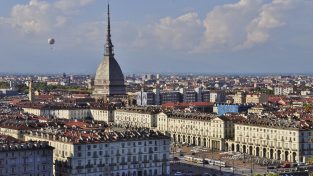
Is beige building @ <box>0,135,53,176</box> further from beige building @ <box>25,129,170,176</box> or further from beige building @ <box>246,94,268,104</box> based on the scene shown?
beige building @ <box>246,94,268,104</box>

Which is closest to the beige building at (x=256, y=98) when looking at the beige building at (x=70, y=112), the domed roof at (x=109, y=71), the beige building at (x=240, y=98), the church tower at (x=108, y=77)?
the beige building at (x=240, y=98)

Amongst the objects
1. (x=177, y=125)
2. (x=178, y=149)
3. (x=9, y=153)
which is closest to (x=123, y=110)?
(x=177, y=125)

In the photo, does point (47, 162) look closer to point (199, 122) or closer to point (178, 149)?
point (178, 149)

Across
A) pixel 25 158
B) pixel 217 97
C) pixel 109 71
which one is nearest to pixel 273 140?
pixel 25 158

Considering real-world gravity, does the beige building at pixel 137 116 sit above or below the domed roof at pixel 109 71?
below

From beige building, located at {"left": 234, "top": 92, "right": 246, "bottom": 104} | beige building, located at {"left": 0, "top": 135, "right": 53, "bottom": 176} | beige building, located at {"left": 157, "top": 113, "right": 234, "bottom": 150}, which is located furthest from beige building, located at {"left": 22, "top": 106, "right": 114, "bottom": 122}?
beige building, located at {"left": 0, "top": 135, "right": 53, "bottom": 176}

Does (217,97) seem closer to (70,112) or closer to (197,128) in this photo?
(70,112)

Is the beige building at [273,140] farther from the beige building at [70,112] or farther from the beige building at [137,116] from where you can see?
the beige building at [70,112]
